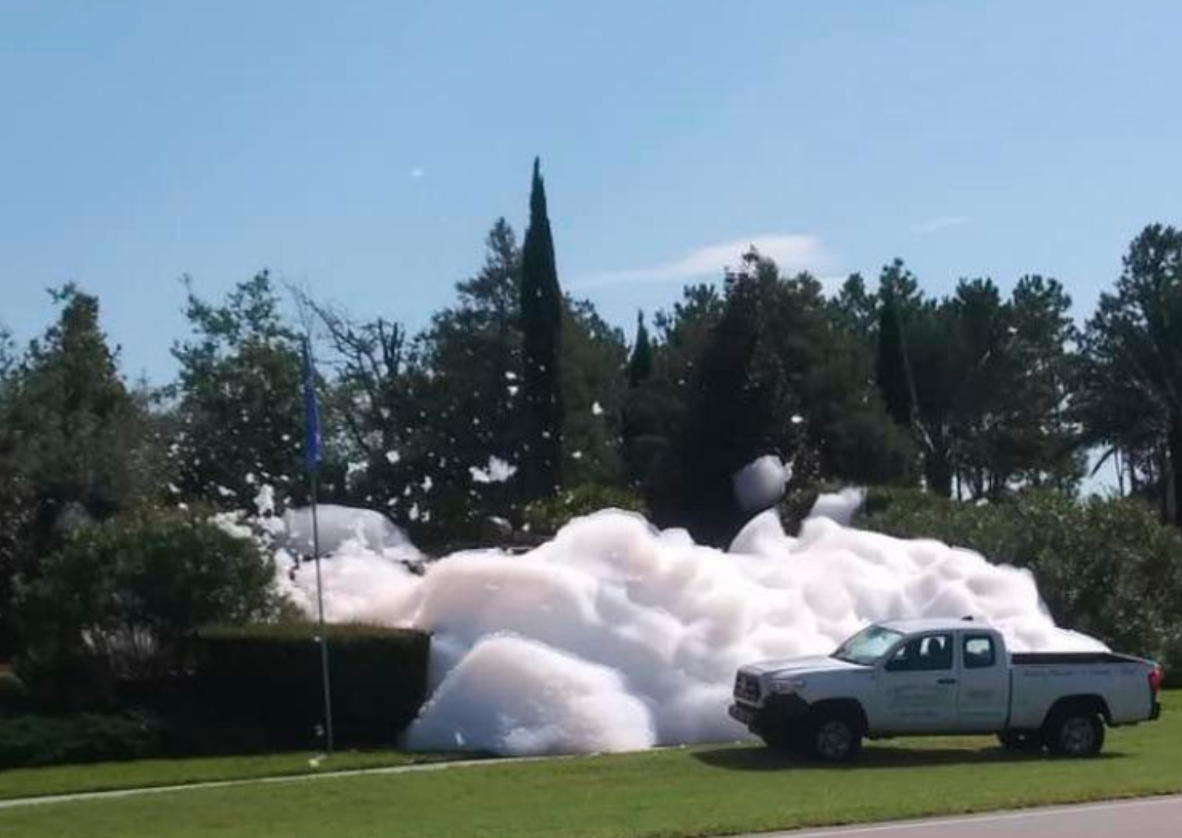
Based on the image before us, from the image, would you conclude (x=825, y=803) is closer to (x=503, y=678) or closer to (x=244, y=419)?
(x=503, y=678)

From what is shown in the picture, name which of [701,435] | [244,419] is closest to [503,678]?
[701,435]

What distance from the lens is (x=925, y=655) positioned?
25.6 m

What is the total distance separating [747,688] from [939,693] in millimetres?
2362

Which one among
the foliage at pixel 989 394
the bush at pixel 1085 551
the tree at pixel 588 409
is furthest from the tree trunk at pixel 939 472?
the bush at pixel 1085 551

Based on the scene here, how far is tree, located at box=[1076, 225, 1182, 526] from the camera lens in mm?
73438

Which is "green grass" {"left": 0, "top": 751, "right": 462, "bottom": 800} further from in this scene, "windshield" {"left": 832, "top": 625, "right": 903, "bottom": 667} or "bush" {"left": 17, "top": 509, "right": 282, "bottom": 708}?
"windshield" {"left": 832, "top": 625, "right": 903, "bottom": 667}

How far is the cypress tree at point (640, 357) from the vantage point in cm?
7181

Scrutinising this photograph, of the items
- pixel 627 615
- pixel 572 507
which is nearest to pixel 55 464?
pixel 572 507

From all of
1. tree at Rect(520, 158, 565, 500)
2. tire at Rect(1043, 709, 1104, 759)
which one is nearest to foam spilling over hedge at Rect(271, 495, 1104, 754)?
tire at Rect(1043, 709, 1104, 759)

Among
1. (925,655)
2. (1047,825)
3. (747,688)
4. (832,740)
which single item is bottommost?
(1047,825)

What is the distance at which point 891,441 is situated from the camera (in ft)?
171

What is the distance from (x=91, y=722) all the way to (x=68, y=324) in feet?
99.7

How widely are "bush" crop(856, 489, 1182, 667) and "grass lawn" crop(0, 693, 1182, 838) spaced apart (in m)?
10.8

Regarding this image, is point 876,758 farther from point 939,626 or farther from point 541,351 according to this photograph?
point 541,351
